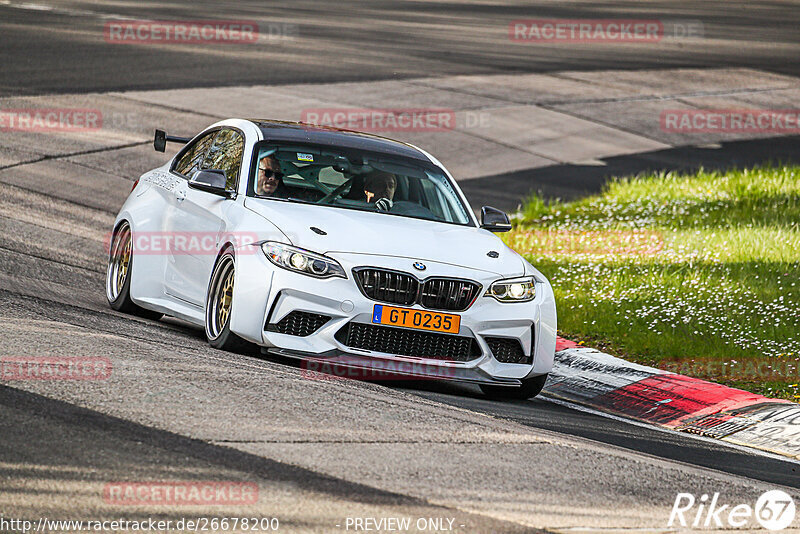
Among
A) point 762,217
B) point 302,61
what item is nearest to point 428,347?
point 762,217

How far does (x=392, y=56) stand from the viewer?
2973cm

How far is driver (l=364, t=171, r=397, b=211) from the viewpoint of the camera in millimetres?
9391

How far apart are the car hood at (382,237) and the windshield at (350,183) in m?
0.25

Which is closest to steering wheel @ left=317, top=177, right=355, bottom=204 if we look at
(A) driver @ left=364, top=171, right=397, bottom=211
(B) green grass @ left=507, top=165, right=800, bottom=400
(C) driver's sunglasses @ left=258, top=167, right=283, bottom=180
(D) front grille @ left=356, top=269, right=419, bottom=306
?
(A) driver @ left=364, top=171, right=397, bottom=211

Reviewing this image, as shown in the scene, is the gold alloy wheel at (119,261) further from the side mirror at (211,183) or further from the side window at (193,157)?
the side mirror at (211,183)

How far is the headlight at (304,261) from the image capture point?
8078 millimetres

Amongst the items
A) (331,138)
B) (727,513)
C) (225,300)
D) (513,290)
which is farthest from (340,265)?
(727,513)

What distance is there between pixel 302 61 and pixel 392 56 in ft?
8.87

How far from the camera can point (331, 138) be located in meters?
9.80

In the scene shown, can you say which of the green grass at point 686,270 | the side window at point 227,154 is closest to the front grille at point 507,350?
the green grass at point 686,270

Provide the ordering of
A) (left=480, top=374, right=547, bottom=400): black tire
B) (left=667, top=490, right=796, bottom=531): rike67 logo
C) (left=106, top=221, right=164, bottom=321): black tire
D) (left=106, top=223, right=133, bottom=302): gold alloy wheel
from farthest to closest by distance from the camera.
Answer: (left=106, top=223, right=133, bottom=302): gold alloy wheel < (left=106, top=221, right=164, bottom=321): black tire < (left=480, top=374, right=547, bottom=400): black tire < (left=667, top=490, right=796, bottom=531): rike67 logo

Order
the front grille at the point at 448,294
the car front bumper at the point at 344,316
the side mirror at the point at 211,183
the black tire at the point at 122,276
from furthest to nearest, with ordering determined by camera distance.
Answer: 1. the black tire at the point at 122,276
2. the side mirror at the point at 211,183
3. the front grille at the point at 448,294
4. the car front bumper at the point at 344,316

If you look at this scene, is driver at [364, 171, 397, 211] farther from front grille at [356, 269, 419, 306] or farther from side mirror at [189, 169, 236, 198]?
front grille at [356, 269, 419, 306]

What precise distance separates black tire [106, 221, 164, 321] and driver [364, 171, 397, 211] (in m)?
1.98
